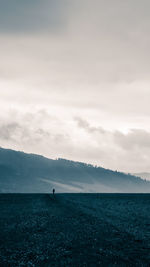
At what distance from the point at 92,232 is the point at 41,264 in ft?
40.2

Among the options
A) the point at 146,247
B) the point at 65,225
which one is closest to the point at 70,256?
the point at 146,247

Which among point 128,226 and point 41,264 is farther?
point 128,226

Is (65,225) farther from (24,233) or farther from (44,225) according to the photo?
(24,233)

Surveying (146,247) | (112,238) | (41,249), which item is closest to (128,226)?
(112,238)

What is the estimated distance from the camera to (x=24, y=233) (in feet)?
103

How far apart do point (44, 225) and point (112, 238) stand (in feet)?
33.7

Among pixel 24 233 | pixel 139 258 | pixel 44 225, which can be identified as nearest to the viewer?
pixel 139 258

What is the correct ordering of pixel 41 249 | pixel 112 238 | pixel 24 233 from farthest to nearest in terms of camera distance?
pixel 24 233
pixel 112 238
pixel 41 249

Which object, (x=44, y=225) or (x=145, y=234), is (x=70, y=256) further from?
(x=44, y=225)

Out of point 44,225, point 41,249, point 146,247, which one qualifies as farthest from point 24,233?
point 146,247

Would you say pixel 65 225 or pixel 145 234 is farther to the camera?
pixel 65 225

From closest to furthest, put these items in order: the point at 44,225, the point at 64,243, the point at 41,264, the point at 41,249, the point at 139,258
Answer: the point at 41,264 → the point at 139,258 → the point at 41,249 → the point at 64,243 → the point at 44,225

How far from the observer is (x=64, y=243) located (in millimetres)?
26547

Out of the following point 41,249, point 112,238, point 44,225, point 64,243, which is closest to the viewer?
point 41,249
